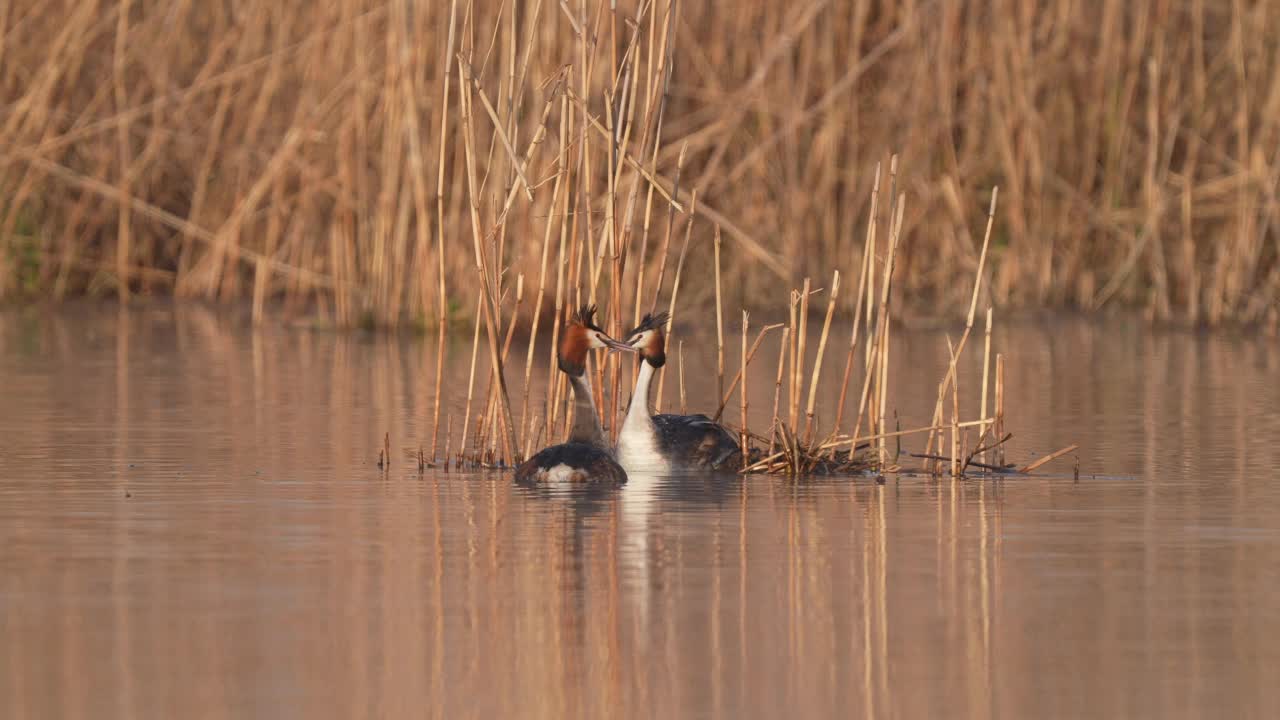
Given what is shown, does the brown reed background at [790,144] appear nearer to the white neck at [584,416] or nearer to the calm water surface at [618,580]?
the calm water surface at [618,580]

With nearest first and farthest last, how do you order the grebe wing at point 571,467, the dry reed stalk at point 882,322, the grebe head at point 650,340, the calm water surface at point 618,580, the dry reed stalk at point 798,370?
1. the calm water surface at point 618,580
2. the grebe wing at point 571,467
3. the dry reed stalk at point 882,322
4. the dry reed stalk at point 798,370
5. the grebe head at point 650,340

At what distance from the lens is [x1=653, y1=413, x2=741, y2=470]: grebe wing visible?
28.6 feet

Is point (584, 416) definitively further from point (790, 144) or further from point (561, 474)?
point (790, 144)

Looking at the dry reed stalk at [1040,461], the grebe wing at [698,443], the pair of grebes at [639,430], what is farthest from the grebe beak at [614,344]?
the dry reed stalk at [1040,461]

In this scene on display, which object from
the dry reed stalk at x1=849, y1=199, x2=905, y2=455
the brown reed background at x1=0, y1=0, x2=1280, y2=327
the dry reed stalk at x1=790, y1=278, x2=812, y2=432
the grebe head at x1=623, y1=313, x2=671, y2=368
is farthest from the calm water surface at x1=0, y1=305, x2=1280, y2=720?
the brown reed background at x1=0, y1=0, x2=1280, y2=327

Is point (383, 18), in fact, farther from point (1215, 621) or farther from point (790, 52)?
point (1215, 621)

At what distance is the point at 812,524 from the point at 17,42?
12.0 m

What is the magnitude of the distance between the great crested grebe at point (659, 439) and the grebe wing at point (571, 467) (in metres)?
0.32

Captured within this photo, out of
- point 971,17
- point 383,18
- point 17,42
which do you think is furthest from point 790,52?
point 17,42

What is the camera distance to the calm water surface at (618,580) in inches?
188

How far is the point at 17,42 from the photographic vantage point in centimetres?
1792

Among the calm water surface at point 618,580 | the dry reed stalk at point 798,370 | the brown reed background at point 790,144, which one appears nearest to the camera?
the calm water surface at point 618,580

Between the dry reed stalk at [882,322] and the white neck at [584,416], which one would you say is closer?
the dry reed stalk at [882,322]

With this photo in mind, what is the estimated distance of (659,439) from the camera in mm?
8719
